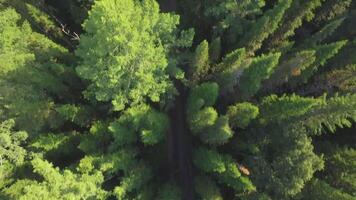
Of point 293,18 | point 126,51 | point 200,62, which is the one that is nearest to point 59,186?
point 126,51

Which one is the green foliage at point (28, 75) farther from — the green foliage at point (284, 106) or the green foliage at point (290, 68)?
the green foliage at point (290, 68)

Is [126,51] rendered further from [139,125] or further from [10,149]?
[10,149]

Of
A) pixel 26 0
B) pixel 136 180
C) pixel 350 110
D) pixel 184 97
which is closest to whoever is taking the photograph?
pixel 350 110

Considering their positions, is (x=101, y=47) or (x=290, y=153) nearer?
(x=101, y=47)

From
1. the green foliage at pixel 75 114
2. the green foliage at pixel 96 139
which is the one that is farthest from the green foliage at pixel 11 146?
the green foliage at pixel 96 139

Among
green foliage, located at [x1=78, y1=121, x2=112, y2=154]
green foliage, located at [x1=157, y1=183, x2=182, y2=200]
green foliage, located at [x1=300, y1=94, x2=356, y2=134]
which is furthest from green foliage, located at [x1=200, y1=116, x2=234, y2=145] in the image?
green foliage, located at [x1=78, y1=121, x2=112, y2=154]

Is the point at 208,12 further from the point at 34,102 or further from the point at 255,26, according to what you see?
the point at 34,102

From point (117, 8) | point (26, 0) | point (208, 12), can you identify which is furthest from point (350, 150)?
point (26, 0)

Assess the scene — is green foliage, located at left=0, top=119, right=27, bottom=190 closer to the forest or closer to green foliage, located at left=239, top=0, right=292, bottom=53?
the forest
